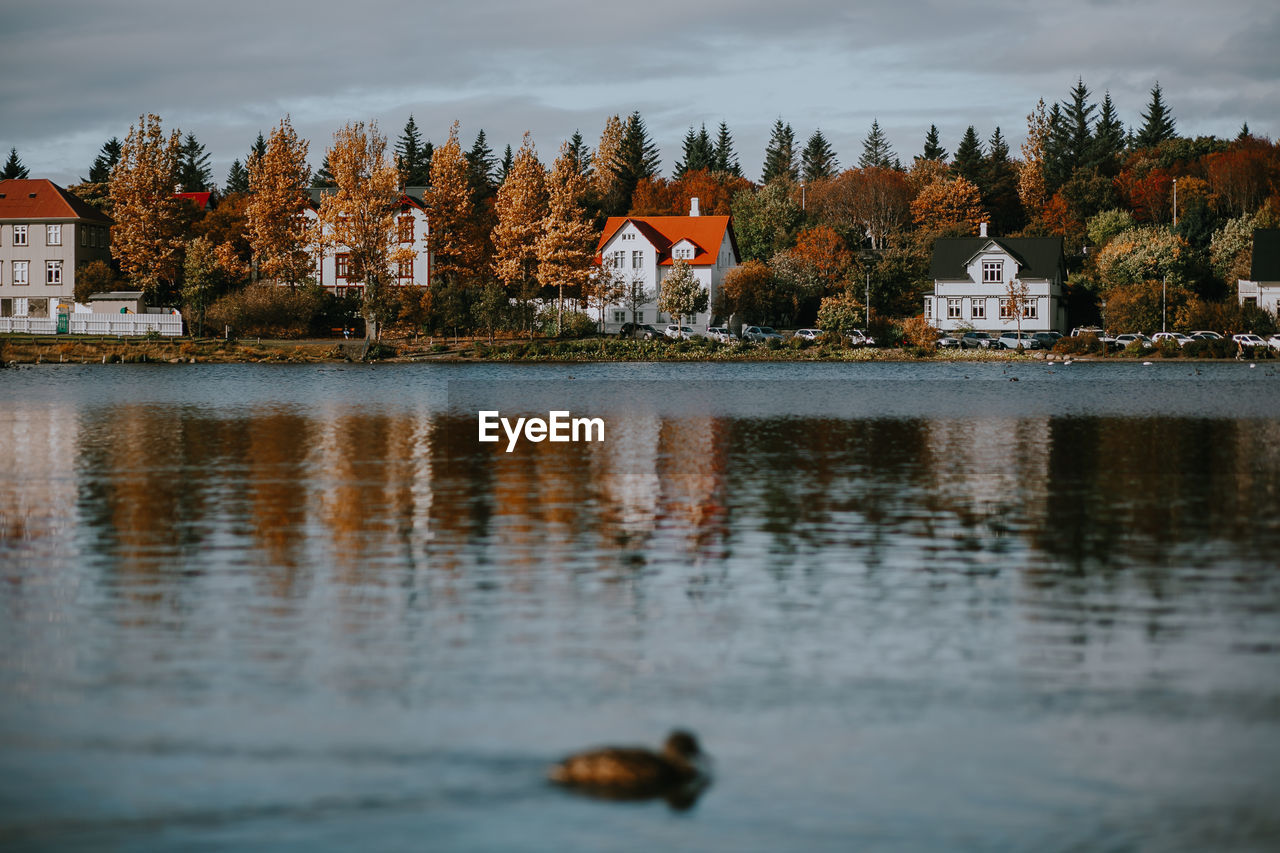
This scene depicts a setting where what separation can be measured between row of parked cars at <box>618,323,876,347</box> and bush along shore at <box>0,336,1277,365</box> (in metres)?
2.18

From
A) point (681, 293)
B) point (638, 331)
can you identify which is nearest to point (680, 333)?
point (681, 293)

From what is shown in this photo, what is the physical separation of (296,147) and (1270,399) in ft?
254

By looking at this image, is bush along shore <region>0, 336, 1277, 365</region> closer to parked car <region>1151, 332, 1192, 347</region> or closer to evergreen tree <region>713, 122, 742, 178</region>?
parked car <region>1151, 332, 1192, 347</region>

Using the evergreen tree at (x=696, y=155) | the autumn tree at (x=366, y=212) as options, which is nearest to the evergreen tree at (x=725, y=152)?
the evergreen tree at (x=696, y=155)

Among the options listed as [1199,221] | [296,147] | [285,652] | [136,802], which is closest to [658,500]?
[285,652]

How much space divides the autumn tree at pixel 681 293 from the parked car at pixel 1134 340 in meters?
32.2

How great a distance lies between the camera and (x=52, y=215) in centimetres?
11506

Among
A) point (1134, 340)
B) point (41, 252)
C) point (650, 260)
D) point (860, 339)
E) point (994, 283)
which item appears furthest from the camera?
point (650, 260)

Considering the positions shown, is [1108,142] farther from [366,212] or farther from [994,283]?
[366,212]

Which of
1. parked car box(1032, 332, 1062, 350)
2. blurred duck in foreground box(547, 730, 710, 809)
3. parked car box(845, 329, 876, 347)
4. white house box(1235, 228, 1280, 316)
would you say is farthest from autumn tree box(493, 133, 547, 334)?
blurred duck in foreground box(547, 730, 710, 809)

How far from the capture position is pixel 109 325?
102 metres

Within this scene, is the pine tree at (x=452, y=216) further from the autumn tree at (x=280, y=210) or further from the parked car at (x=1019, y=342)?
the parked car at (x=1019, y=342)

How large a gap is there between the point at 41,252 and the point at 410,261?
32.1m

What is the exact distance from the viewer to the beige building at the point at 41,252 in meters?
115
